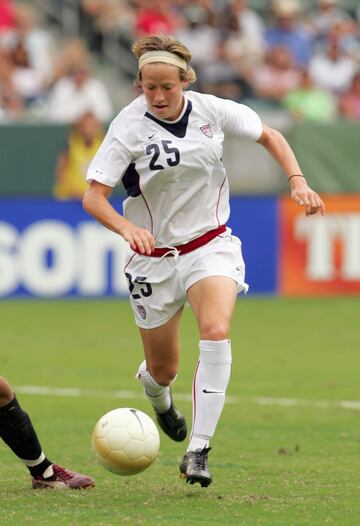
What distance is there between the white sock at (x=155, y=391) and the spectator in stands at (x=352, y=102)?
12.2 metres

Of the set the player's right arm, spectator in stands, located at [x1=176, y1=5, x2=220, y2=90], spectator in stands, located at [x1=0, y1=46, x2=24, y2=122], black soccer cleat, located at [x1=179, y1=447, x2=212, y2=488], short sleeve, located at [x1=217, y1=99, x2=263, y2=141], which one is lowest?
black soccer cleat, located at [x1=179, y1=447, x2=212, y2=488]

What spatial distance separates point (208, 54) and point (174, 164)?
42.3 feet

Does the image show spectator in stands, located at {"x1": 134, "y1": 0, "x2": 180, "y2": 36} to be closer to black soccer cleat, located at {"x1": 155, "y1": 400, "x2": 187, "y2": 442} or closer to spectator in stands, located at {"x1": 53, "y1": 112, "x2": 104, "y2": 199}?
spectator in stands, located at {"x1": 53, "y1": 112, "x2": 104, "y2": 199}

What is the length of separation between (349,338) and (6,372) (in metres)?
4.16

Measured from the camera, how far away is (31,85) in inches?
726

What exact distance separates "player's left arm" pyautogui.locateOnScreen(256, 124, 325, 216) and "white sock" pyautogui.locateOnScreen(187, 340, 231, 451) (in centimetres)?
84

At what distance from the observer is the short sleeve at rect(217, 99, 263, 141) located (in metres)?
7.22

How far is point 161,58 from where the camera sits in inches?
269

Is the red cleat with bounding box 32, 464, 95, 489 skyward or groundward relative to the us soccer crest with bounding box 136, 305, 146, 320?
groundward

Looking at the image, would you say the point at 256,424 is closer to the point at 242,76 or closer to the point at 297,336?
the point at 297,336

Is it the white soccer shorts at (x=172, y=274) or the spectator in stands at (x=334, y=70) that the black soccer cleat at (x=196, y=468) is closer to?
the white soccer shorts at (x=172, y=274)

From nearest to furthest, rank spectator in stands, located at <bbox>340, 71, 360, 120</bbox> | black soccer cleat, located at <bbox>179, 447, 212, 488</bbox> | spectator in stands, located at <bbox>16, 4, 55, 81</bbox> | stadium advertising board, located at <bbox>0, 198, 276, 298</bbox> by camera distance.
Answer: black soccer cleat, located at <bbox>179, 447, 212, 488</bbox>
stadium advertising board, located at <bbox>0, 198, 276, 298</bbox>
spectator in stands, located at <bbox>16, 4, 55, 81</bbox>
spectator in stands, located at <bbox>340, 71, 360, 120</bbox>

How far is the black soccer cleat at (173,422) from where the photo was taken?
27.0ft

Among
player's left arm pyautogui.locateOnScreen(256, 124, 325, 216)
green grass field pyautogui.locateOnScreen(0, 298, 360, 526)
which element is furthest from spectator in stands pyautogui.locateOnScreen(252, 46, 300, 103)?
player's left arm pyautogui.locateOnScreen(256, 124, 325, 216)
